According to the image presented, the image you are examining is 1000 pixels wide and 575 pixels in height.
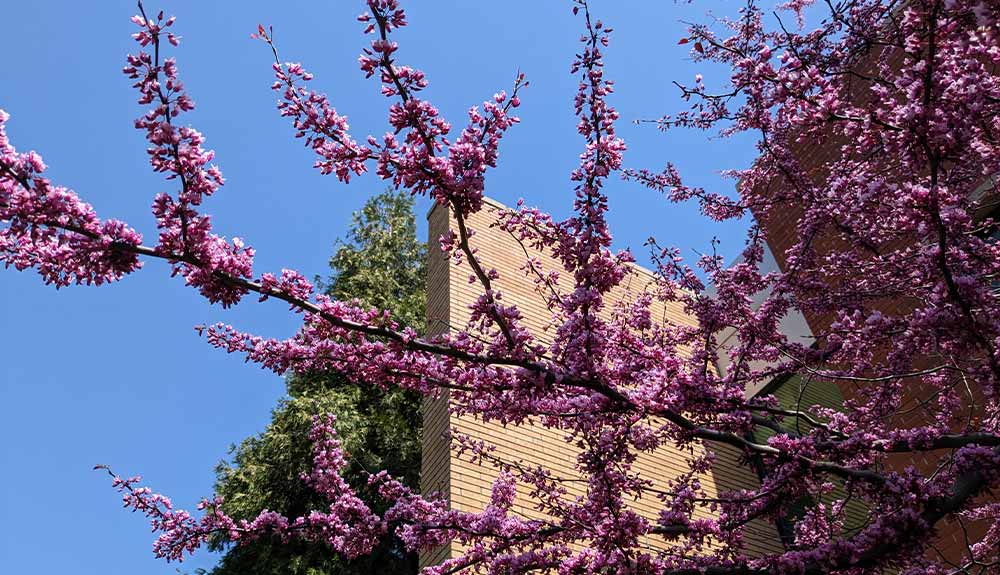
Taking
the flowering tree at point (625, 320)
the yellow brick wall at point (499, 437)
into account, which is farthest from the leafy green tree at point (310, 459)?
the flowering tree at point (625, 320)

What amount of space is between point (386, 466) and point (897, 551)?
33.6 feet

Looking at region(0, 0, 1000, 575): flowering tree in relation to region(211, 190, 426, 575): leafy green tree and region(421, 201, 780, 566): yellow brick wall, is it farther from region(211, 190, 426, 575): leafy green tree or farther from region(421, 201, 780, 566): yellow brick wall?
region(211, 190, 426, 575): leafy green tree

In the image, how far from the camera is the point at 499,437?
7344 millimetres

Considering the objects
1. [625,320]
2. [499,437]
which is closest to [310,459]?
[499,437]

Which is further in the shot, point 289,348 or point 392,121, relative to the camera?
point 289,348

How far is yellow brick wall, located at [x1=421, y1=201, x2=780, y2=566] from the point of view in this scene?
671 cm

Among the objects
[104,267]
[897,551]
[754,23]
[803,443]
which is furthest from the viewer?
[754,23]

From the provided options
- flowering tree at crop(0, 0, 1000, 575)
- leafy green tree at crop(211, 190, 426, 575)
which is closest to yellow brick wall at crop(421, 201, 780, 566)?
flowering tree at crop(0, 0, 1000, 575)

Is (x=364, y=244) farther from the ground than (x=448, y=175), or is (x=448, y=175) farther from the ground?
(x=364, y=244)

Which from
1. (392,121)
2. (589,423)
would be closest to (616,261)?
(589,423)

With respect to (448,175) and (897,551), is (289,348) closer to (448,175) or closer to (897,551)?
(448,175)

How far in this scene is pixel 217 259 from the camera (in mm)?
2859

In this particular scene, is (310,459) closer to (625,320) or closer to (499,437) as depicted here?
(499,437)

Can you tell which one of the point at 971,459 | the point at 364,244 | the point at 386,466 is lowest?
the point at 971,459
